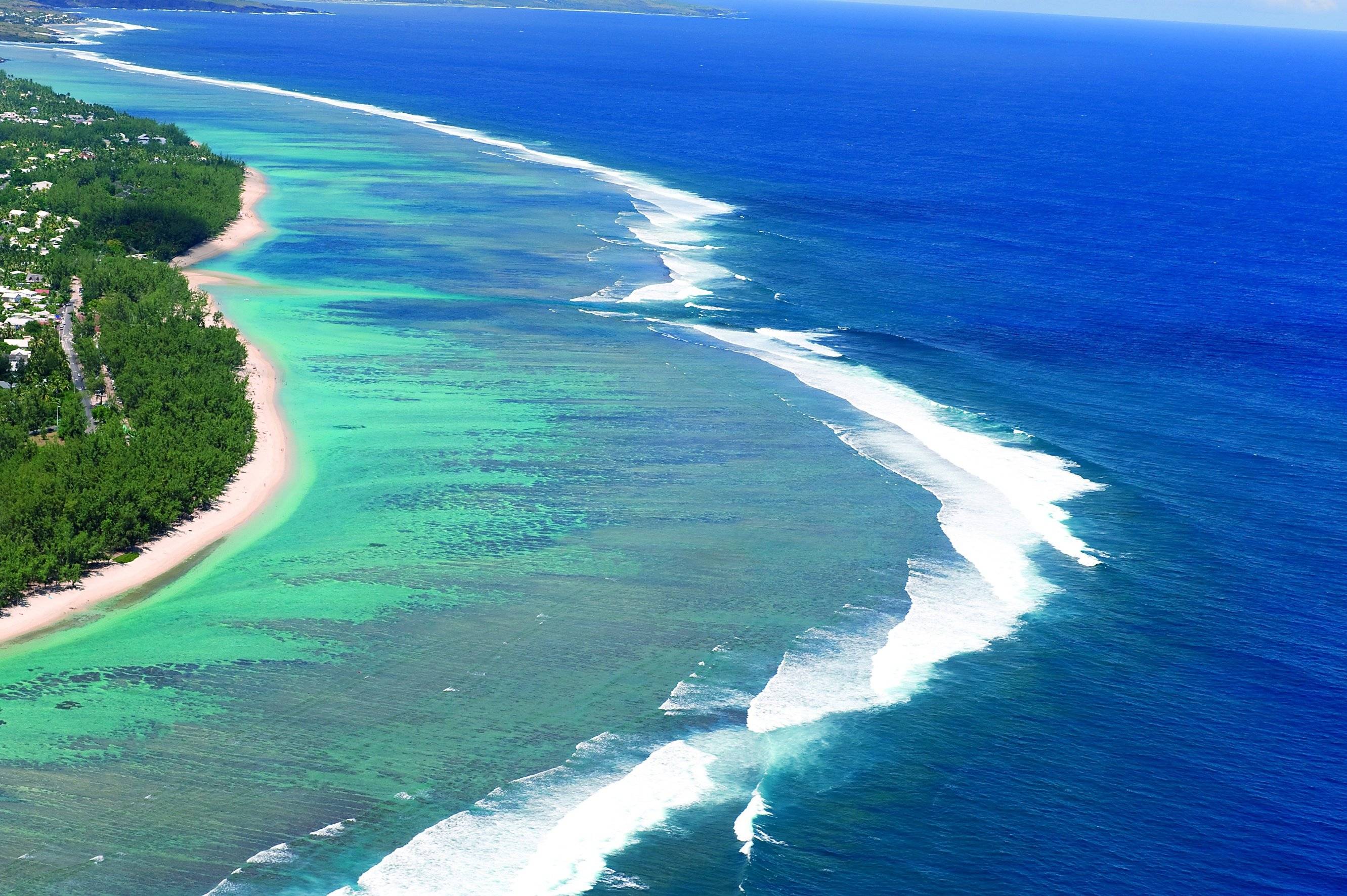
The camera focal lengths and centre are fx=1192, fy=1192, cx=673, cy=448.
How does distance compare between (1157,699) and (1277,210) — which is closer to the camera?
(1157,699)

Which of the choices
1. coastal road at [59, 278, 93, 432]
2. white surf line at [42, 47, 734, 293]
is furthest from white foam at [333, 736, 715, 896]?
white surf line at [42, 47, 734, 293]

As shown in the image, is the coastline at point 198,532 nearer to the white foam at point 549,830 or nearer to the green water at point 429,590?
the green water at point 429,590

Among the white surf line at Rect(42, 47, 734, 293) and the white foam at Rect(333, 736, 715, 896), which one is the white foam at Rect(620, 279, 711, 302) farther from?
the white foam at Rect(333, 736, 715, 896)

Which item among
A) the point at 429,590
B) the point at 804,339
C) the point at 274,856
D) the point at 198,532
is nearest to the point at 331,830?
the point at 274,856

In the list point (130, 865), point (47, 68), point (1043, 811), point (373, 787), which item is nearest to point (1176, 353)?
point (1043, 811)

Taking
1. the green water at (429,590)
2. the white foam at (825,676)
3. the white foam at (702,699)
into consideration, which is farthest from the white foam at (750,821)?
the green water at (429,590)

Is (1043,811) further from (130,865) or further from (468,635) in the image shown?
(130,865)
